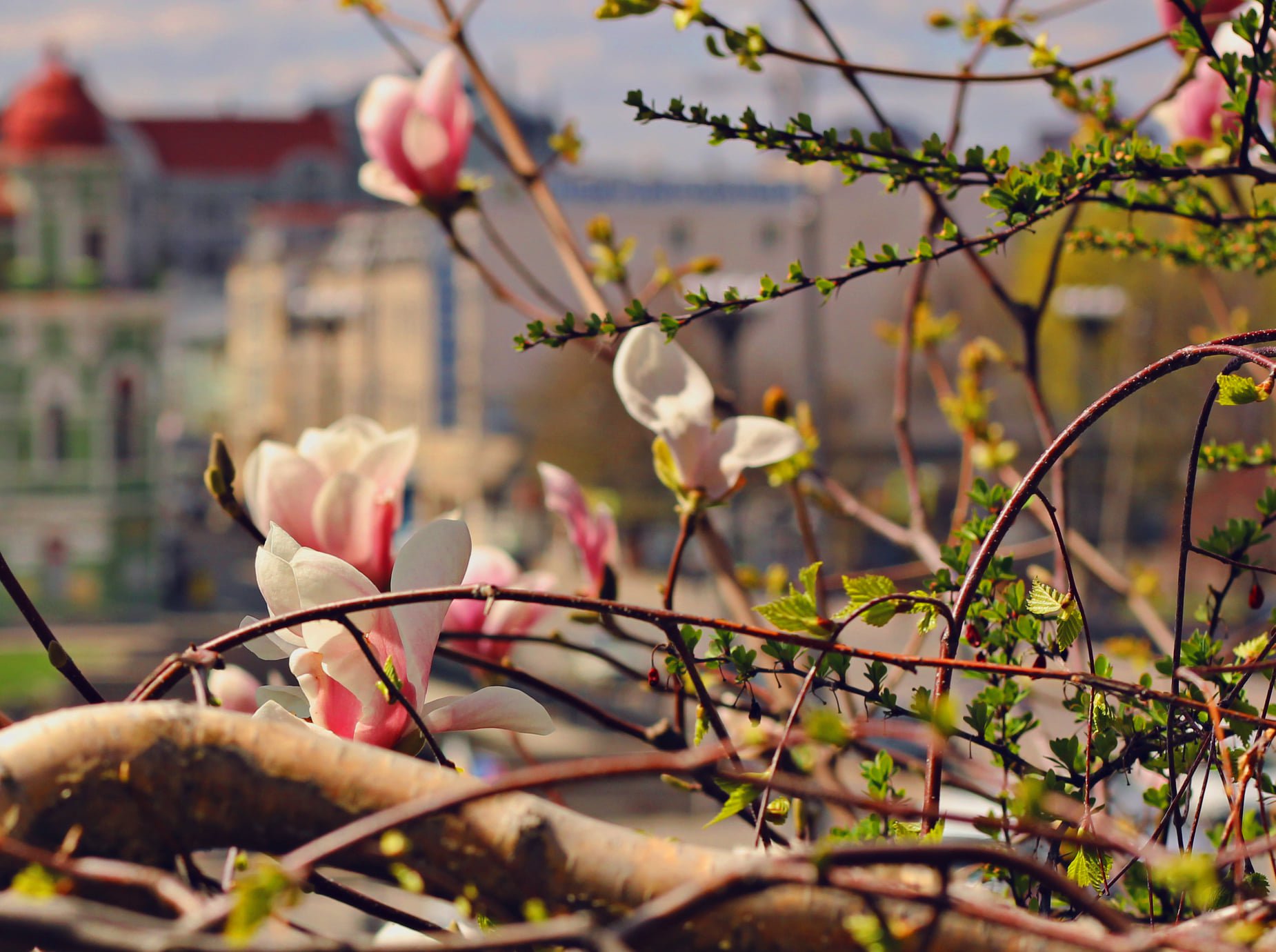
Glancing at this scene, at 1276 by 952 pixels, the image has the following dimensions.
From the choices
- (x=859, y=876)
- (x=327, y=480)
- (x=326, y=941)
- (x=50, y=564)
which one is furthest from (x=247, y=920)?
(x=50, y=564)

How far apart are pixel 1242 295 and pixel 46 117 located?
11069 mm

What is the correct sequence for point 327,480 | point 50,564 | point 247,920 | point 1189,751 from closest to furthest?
point 247,920 → point 1189,751 → point 327,480 → point 50,564

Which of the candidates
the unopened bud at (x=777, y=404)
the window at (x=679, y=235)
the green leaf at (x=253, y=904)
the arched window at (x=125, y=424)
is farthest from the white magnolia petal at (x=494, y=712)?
the window at (x=679, y=235)

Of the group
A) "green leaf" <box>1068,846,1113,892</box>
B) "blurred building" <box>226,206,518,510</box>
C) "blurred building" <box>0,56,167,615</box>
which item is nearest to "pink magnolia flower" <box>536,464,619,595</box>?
"green leaf" <box>1068,846,1113,892</box>

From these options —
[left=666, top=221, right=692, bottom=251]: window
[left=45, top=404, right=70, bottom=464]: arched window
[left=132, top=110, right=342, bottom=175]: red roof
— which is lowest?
[left=45, top=404, right=70, bottom=464]: arched window

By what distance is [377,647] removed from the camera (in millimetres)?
532

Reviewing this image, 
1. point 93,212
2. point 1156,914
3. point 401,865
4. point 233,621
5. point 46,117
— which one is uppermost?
point 46,117

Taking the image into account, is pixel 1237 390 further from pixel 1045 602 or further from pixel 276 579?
pixel 276 579

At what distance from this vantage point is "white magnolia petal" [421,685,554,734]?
536 millimetres

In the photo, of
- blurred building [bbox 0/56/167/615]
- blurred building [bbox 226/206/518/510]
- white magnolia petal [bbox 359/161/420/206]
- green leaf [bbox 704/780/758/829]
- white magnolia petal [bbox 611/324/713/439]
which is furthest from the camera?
blurred building [bbox 226/206/518/510]

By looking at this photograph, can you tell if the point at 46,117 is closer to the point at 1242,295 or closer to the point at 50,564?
the point at 50,564

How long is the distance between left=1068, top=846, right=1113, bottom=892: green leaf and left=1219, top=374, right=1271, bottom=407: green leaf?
0.53 feet

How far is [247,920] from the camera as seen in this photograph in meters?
0.30

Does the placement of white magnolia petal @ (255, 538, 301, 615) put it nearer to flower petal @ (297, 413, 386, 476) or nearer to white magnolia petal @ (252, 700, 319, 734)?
white magnolia petal @ (252, 700, 319, 734)
